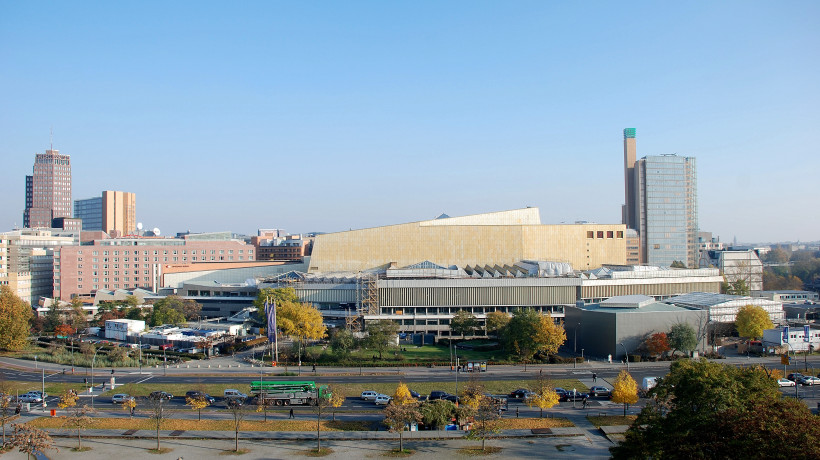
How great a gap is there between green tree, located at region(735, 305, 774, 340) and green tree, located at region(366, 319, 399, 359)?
33.3 m

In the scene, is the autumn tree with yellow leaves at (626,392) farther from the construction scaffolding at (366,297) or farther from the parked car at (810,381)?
the construction scaffolding at (366,297)

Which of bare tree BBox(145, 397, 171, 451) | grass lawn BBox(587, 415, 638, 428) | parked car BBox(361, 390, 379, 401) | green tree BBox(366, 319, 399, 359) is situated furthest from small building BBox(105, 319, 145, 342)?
grass lawn BBox(587, 415, 638, 428)

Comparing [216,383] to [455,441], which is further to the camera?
[216,383]

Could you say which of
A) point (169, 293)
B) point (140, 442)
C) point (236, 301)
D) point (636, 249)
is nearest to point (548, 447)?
point (140, 442)

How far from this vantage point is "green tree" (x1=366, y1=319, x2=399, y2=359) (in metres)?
52.8

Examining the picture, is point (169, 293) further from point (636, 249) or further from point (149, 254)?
point (636, 249)

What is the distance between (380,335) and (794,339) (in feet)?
124

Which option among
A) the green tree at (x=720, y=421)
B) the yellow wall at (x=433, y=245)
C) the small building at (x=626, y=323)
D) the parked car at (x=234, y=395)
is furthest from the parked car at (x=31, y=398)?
the yellow wall at (x=433, y=245)

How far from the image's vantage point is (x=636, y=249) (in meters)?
128

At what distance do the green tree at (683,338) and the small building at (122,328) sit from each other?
54.5 m

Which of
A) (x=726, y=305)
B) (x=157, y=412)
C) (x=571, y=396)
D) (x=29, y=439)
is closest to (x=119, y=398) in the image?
(x=157, y=412)

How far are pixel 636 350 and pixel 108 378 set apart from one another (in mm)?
44154

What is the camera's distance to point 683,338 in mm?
49688

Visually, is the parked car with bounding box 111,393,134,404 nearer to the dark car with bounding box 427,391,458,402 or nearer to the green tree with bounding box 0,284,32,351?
the dark car with bounding box 427,391,458,402
